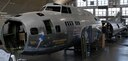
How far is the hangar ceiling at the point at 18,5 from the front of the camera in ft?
65.2

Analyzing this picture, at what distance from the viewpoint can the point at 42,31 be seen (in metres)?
7.45

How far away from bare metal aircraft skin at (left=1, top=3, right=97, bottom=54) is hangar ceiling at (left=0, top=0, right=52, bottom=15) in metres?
11.4

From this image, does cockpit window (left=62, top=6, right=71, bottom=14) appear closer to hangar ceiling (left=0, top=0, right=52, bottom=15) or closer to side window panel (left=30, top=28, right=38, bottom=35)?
side window panel (left=30, top=28, right=38, bottom=35)

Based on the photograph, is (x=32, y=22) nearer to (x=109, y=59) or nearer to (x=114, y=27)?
(x=109, y=59)

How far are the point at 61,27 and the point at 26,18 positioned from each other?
5.51 feet

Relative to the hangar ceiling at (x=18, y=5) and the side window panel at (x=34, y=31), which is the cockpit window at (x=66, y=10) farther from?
the hangar ceiling at (x=18, y=5)

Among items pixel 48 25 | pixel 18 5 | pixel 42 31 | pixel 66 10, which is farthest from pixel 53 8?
pixel 18 5

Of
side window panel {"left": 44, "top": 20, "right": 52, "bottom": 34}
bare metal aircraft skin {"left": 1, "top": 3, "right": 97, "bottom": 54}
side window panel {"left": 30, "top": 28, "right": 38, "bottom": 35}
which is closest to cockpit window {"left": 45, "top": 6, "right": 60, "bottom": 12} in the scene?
bare metal aircraft skin {"left": 1, "top": 3, "right": 97, "bottom": 54}

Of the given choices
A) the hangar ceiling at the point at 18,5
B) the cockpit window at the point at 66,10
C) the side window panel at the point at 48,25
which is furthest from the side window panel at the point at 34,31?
the hangar ceiling at the point at 18,5

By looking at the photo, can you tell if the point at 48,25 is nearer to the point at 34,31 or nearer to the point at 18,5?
the point at 34,31

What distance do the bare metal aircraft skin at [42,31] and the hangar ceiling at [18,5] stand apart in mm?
11436

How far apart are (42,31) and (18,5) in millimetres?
15275

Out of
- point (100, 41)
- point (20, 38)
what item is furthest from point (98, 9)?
point (20, 38)

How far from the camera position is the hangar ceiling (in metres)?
19.9
